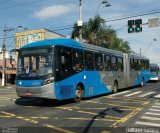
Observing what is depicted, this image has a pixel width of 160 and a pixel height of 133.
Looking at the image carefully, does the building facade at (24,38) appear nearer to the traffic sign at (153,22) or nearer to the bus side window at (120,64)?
the traffic sign at (153,22)

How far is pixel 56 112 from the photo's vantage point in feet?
47.7

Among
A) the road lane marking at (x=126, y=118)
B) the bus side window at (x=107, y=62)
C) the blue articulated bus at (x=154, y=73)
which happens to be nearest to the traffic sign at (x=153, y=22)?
the bus side window at (x=107, y=62)

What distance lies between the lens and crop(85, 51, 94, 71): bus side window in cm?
2016

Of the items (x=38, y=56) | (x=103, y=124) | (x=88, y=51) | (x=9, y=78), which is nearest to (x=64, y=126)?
(x=103, y=124)

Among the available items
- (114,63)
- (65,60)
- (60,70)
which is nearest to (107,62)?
(114,63)

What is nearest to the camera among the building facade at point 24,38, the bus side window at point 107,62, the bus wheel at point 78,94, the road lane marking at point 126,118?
the road lane marking at point 126,118

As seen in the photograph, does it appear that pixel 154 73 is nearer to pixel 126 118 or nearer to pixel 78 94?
pixel 78 94

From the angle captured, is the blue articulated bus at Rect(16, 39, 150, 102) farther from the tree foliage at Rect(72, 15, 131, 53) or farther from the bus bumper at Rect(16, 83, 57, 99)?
the tree foliage at Rect(72, 15, 131, 53)

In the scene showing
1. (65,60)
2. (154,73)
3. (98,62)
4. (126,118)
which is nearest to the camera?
(126,118)

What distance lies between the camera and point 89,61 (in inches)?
811

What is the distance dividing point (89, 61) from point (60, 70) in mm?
4048

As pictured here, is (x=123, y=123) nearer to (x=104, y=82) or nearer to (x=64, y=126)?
(x=64, y=126)

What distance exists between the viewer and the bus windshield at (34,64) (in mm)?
16500

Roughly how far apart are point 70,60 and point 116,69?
8.23 meters
